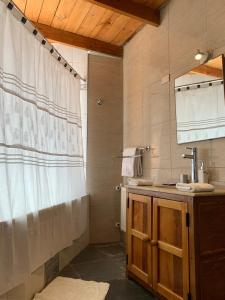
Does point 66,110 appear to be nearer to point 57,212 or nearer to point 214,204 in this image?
point 57,212

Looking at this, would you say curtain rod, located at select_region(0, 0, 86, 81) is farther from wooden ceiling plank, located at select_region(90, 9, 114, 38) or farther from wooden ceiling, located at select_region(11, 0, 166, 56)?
wooden ceiling plank, located at select_region(90, 9, 114, 38)

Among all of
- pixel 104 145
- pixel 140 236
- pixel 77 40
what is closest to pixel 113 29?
pixel 77 40

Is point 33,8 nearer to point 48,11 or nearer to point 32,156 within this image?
point 48,11

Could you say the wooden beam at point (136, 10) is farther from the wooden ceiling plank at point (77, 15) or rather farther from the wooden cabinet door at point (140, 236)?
the wooden cabinet door at point (140, 236)

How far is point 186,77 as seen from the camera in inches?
84.8

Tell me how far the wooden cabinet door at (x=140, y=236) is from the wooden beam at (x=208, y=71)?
1026mm

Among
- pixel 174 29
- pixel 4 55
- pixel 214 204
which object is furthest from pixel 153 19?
pixel 214 204

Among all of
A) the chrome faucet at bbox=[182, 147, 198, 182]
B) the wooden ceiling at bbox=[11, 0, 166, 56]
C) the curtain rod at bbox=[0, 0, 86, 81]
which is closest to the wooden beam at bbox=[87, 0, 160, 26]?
the wooden ceiling at bbox=[11, 0, 166, 56]

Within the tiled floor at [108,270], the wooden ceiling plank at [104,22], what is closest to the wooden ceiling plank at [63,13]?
the wooden ceiling plank at [104,22]

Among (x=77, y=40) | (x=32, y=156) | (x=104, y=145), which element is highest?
(x=77, y=40)

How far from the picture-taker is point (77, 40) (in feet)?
10.2

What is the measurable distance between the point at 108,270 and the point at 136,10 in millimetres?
2506

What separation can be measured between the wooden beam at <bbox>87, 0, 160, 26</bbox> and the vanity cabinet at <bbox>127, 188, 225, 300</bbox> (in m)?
1.73

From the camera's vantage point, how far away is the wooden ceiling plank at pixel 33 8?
8.21ft
